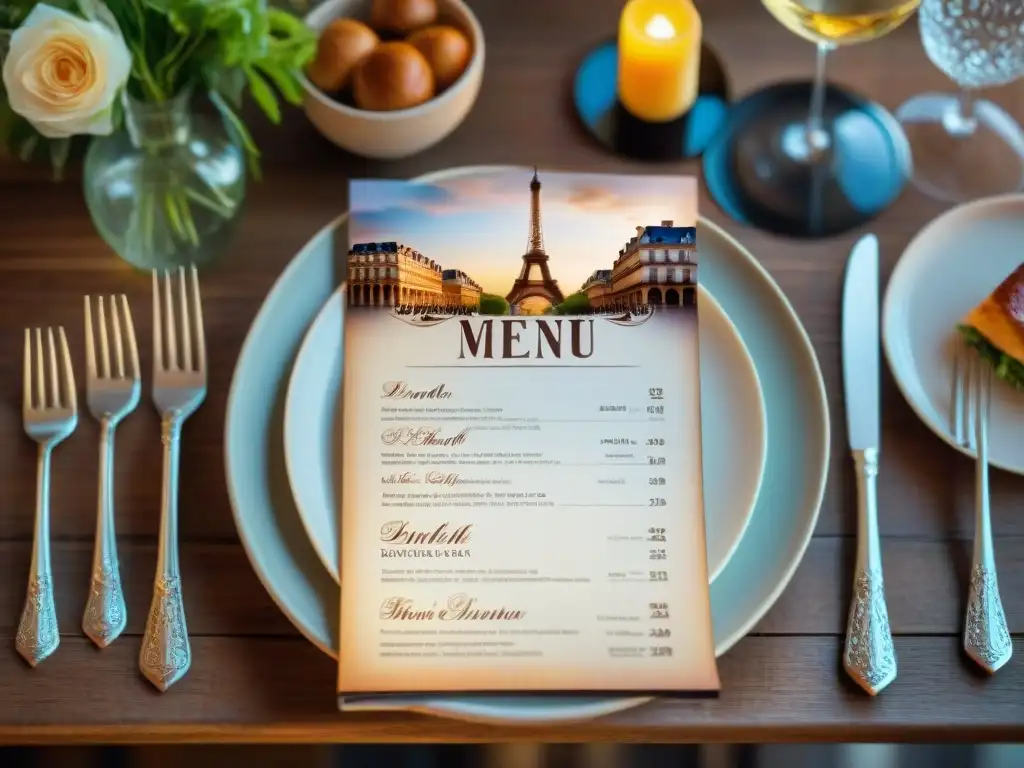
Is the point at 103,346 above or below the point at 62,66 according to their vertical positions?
below

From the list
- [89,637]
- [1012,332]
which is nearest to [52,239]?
[89,637]

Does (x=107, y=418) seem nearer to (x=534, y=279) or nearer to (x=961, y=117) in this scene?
(x=534, y=279)

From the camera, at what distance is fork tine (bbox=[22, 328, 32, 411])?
22.9 inches

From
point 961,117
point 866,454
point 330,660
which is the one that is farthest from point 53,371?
point 961,117

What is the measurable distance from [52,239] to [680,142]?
0.46 m

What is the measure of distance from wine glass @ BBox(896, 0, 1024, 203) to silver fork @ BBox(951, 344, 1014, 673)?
145mm

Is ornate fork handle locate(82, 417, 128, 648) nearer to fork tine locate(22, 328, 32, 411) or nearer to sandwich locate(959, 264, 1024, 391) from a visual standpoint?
fork tine locate(22, 328, 32, 411)

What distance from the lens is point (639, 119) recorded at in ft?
2.19

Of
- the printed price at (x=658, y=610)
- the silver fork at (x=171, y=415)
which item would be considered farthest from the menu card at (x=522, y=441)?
the silver fork at (x=171, y=415)

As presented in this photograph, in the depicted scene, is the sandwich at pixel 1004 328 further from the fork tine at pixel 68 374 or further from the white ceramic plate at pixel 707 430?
the fork tine at pixel 68 374

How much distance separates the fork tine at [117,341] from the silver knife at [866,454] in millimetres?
475

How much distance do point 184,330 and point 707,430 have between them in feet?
1.14

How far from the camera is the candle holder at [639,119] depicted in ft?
2.17

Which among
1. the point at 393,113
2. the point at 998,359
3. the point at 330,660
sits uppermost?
the point at 393,113
